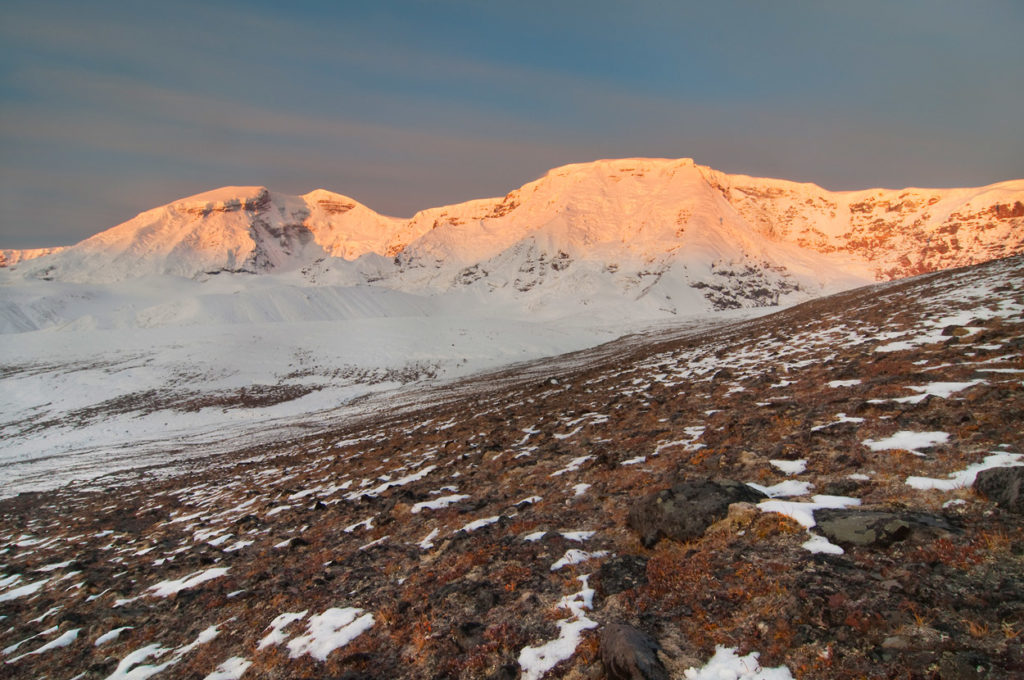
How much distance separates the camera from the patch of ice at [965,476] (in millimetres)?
5547

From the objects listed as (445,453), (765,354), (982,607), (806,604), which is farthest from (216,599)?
(765,354)

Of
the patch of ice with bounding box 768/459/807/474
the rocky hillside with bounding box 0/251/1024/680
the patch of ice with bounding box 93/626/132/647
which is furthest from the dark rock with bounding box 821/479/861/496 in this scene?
the patch of ice with bounding box 93/626/132/647

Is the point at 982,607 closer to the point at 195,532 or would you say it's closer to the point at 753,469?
the point at 753,469

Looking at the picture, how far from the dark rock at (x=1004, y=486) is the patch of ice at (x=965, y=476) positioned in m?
0.29

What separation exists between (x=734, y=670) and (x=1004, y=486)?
3581mm

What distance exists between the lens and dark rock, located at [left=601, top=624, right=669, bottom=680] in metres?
3.81

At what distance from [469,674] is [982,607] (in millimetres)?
4121

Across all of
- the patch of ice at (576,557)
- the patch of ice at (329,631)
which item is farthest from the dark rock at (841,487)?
the patch of ice at (329,631)

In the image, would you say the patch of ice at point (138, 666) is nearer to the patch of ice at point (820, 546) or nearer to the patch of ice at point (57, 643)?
the patch of ice at point (57, 643)

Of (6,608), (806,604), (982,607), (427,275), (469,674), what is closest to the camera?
(982,607)

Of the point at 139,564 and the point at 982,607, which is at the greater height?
the point at 982,607

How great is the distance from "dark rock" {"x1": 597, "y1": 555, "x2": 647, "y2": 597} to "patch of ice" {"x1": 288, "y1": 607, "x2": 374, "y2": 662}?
271 centimetres

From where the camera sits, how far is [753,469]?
7.49 m

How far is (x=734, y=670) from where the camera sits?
12.4 ft
